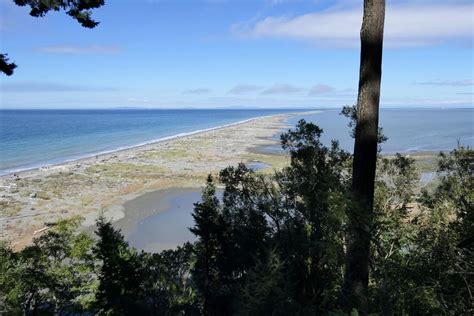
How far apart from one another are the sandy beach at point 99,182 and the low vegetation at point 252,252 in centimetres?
1067

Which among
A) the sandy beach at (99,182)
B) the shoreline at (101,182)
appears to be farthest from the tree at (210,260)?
the sandy beach at (99,182)

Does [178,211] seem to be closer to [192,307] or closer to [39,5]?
[192,307]

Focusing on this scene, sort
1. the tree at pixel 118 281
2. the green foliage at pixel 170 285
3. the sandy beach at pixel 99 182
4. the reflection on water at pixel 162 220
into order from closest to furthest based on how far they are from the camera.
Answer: the tree at pixel 118 281 < the green foliage at pixel 170 285 < the reflection on water at pixel 162 220 < the sandy beach at pixel 99 182

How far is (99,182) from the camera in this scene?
38750mm

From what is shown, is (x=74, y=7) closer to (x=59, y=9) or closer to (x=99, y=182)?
→ (x=59, y=9)

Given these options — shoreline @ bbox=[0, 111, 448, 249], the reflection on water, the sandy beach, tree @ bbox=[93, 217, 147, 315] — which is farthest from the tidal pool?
tree @ bbox=[93, 217, 147, 315]

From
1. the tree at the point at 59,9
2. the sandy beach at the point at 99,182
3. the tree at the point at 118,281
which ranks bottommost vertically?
the sandy beach at the point at 99,182

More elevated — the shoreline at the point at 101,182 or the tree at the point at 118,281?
the tree at the point at 118,281

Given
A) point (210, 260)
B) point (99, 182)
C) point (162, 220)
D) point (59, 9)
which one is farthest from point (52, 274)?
point (99, 182)

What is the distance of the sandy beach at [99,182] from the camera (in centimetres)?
2844

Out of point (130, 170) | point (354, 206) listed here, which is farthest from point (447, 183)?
point (130, 170)

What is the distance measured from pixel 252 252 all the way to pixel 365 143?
846cm

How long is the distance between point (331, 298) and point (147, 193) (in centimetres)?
2865

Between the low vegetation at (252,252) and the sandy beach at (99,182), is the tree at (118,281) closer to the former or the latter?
the low vegetation at (252,252)
